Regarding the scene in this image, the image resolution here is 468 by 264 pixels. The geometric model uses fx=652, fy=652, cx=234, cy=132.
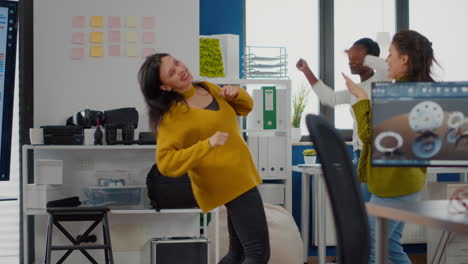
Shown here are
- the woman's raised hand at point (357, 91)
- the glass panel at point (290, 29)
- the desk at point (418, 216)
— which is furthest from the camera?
the glass panel at point (290, 29)

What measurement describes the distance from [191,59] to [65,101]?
0.88 metres

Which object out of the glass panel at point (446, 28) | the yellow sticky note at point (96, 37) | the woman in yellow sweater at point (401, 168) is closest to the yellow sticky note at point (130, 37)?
the yellow sticky note at point (96, 37)

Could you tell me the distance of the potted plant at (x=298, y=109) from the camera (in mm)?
5297

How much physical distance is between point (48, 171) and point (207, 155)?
171 cm

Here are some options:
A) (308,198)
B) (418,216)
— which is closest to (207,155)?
(418,216)

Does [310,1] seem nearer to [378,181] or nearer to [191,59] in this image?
[191,59]

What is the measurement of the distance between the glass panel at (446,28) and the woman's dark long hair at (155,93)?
3680 millimetres

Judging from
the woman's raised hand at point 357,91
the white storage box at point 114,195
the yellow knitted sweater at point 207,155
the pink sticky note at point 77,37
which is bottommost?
the white storage box at point 114,195

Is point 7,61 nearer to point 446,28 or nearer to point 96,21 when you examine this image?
point 96,21

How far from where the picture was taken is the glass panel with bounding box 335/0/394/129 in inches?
223

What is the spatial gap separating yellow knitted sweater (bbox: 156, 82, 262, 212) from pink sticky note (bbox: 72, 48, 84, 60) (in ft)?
5.92

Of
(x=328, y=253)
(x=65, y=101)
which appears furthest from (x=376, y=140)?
(x=328, y=253)

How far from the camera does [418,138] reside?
6.25 ft

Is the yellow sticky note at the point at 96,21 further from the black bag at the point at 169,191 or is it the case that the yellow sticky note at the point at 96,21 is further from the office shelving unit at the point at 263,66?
the office shelving unit at the point at 263,66
